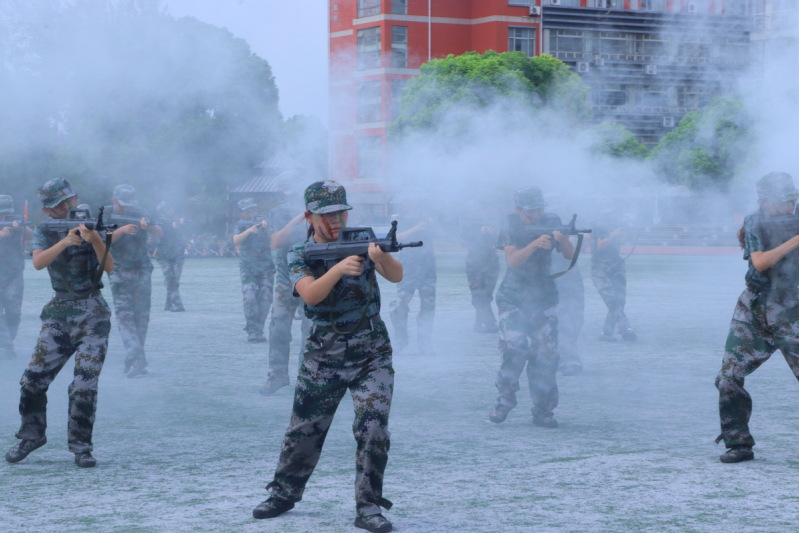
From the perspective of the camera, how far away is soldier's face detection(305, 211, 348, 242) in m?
5.77

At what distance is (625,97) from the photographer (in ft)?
61.2

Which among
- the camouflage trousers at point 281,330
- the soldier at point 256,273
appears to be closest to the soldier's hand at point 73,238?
the camouflage trousers at point 281,330

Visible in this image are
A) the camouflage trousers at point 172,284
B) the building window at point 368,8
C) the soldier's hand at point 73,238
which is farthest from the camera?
the camouflage trousers at point 172,284

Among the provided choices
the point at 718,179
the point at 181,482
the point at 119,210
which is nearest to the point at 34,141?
the point at 119,210

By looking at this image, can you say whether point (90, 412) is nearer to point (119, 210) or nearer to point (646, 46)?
point (119, 210)

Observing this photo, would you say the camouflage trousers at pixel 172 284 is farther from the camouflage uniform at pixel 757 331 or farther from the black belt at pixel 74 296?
the camouflage uniform at pixel 757 331

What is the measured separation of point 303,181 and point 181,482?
18.1 ft

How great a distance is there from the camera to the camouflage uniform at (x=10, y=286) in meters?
13.0

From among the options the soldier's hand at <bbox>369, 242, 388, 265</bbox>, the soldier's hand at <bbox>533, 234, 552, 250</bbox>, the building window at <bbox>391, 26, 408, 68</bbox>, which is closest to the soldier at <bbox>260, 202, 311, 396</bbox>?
the soldier's hand at <bbox>533, 234, 552, 250</bbox>

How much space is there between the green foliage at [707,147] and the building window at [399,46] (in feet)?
23.7

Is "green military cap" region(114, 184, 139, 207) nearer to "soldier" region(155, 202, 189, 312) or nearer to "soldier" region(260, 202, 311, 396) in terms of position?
"soldier" region(260, 202, 311, 396)

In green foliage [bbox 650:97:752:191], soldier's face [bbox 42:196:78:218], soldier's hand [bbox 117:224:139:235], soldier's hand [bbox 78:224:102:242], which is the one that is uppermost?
green foliage [bbox 650:97:752:191]

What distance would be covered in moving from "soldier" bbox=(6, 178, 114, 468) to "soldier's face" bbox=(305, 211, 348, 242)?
214 cm

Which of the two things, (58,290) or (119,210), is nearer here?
(58,290)
